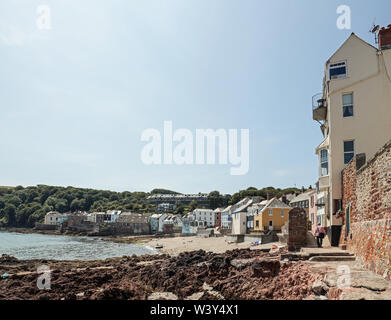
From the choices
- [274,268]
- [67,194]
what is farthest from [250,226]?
[67,194]

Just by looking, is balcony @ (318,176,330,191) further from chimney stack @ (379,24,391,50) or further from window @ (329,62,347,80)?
chimney stack @ (379,24,391,50)

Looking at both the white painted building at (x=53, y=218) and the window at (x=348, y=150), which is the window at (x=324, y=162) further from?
the white painted building at (x=53, y=218)

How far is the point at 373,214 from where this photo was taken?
10.5 metres

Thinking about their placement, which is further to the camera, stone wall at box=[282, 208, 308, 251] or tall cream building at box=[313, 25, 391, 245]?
tall cream building at box=[313, 25, 391, 245]

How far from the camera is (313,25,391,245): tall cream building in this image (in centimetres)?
1739

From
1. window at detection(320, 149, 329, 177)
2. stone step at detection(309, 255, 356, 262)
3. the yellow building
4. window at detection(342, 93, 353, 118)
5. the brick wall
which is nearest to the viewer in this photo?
the brick wall

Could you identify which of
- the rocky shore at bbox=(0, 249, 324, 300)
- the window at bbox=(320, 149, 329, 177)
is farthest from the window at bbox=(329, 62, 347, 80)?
the rocky shore at bbox=(0, 249, 324, 300)

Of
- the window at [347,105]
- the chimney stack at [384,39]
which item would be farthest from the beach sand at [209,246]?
the chimney stack at [384,39]

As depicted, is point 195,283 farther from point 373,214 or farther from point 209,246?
point 209,246

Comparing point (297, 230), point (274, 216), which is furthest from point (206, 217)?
point (297, 230)

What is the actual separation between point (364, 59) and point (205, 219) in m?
96.4

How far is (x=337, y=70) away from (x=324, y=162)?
600 centimetres

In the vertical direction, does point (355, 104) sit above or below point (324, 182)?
above

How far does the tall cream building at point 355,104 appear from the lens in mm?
17388
